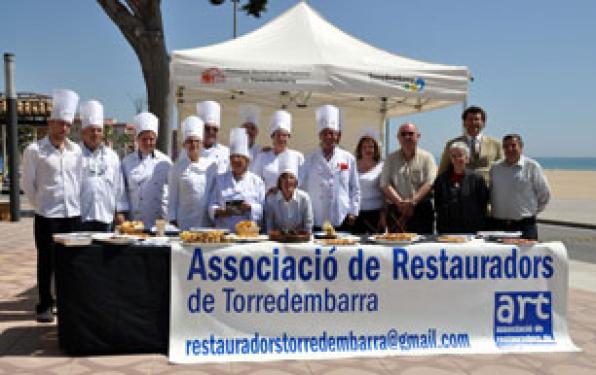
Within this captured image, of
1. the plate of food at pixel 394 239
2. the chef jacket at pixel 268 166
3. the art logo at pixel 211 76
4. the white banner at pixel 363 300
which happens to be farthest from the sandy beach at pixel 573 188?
the plate of food at pixel 394 239

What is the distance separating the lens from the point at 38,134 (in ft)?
87.0

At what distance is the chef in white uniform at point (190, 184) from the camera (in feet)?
14.2

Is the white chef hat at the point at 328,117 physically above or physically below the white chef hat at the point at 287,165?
above

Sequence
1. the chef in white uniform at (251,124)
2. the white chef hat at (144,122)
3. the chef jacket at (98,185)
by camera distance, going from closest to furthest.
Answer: the chef jacket at (98,185)
the white chef hat at (144,122)
the chef in white uniform at (251,124)

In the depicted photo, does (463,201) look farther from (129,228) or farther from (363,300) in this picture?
(129,228)

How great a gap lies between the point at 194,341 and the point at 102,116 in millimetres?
1890

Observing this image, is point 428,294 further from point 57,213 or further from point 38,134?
point 38,134

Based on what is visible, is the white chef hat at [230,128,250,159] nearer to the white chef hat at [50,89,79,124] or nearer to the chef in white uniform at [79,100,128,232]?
the chef in white uniform at [79,100,128,232]

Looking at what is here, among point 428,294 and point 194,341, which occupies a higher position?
point 428,294

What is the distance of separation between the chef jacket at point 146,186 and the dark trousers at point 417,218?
1909 mm

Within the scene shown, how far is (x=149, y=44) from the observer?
10.7 m

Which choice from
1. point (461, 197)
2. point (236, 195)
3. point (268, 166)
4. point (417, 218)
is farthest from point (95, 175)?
point (461, 197)

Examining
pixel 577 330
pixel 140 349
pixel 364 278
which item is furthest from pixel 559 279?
pixel 140 349

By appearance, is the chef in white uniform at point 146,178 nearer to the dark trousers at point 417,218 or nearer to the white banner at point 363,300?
the white banner at point 363,300
